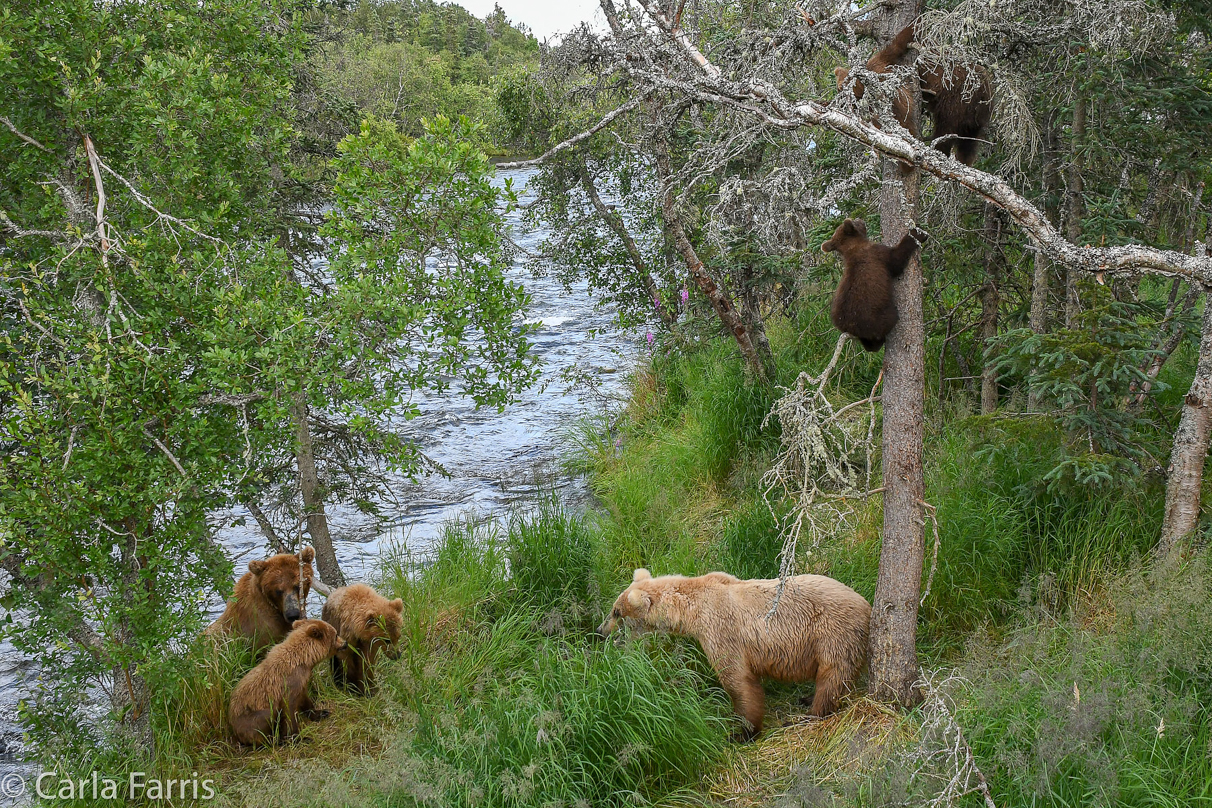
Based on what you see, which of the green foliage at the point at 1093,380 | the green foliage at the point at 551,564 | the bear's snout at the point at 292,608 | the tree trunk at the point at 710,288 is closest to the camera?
the green foliage at the point at 1093,380

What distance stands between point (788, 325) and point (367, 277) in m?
6.52

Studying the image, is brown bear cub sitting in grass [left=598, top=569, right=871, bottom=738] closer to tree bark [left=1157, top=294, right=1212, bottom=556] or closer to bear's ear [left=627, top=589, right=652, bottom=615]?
bear's ear [left=627, top=589, right=652, bottom=615]

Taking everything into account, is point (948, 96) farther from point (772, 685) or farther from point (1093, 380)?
point (772, 685)

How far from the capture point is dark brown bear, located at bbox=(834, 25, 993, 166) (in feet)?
13.6

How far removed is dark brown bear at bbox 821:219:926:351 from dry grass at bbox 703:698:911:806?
192 cm

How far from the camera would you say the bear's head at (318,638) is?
494 cm

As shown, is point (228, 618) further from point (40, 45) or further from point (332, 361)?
point (40, 45)

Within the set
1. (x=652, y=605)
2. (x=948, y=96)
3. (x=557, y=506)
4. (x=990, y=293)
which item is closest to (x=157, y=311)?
(x=652, y=605)

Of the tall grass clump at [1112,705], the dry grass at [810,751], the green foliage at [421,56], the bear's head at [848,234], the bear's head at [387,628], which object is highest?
the green foliage at [421,56]

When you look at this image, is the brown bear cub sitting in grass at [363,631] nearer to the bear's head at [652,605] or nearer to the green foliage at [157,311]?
the green foliage at [157,311]

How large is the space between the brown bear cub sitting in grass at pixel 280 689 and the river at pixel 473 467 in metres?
1.62

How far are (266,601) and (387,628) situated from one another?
0.95 metres

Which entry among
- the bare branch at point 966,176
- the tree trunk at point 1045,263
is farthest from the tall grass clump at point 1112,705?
the tree trunk at point 1045,263

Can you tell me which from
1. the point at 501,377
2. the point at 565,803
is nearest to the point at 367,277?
the point at 501,377
